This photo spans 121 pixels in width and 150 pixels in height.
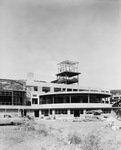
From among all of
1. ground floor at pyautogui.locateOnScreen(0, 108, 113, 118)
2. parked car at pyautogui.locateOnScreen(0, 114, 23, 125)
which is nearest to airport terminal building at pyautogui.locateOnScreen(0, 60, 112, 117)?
ground floor at pyautogui.locateOnScreen(0, 108, 113, 118)

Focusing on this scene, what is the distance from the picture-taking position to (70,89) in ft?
230

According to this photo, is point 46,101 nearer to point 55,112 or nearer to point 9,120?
point 55,112

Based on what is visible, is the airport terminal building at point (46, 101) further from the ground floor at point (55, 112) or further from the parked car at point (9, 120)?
the parked car at point (9, 120)

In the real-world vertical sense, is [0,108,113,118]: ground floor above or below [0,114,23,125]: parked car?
below

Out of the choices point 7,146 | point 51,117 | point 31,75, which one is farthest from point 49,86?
point 7,146

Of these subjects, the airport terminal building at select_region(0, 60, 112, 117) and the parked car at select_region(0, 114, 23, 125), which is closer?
the parked car at select_region(0, 114, 23, 125)

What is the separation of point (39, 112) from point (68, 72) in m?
21.4

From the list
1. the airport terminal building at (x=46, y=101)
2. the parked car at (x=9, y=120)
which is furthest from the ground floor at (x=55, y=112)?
the parked car at (x=9, y=120)

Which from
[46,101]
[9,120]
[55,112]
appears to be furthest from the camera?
[46,101]

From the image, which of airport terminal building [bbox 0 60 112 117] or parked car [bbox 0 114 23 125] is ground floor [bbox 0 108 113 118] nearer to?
airport terminal building [bbox 0 60 112 117]

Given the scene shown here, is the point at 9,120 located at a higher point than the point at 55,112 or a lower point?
higher

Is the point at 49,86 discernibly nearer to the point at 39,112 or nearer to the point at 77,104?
the point at 39,112

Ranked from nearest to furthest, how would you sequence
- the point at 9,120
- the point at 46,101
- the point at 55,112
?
1. the point at 9,120
2. the point at 55,112
3. the point at 46,101

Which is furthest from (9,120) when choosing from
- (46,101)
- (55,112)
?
(46,101)
